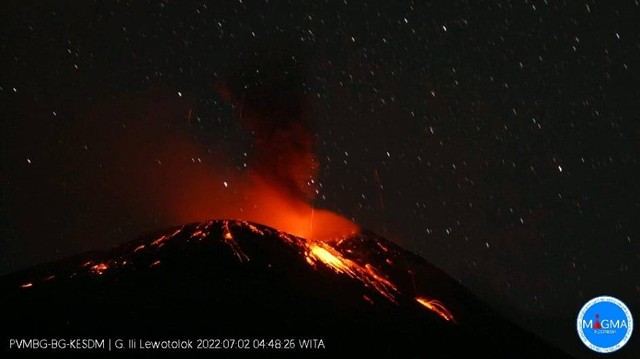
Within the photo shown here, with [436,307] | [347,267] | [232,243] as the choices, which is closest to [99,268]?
[232,243]

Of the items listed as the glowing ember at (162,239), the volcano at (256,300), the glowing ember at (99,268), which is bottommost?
the volcano at (256,300)

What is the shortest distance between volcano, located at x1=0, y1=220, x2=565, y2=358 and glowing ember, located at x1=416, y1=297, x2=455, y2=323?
7.7 inches

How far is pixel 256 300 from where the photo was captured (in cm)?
4225

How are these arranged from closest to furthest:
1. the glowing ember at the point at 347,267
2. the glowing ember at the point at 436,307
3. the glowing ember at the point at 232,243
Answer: the glowing ember at the point at 436,307 → the glowing ember at the point at 347,267 → the glowing ember at the point at 232,243

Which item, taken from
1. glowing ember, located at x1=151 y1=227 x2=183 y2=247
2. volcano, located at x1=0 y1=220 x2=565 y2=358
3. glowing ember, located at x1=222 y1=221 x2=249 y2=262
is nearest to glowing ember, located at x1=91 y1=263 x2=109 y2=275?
volcano, located at x1=0 y1=220 x2=565 y2=358

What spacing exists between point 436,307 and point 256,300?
15845mm

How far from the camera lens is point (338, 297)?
4506cm

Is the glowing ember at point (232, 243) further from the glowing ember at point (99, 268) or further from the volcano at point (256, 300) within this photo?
the glowing ember at point (99, 268)

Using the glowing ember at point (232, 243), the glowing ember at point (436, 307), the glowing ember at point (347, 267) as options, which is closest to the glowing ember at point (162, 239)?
the glowing ember at point (232, 243)

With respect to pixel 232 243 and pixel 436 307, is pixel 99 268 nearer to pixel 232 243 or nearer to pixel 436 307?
pixel 232 243

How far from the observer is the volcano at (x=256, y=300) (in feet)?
122

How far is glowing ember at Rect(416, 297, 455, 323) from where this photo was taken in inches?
1969

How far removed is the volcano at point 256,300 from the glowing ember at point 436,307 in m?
0.20

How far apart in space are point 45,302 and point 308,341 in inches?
578
